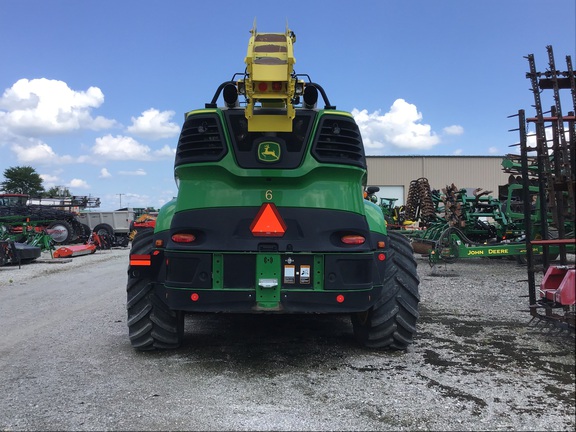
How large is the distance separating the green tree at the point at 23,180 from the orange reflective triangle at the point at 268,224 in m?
70.9

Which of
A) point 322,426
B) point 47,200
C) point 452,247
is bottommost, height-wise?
point 322,426

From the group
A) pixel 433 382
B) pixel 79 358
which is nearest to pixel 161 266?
pixel 79 358

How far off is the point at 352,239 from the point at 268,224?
76cm

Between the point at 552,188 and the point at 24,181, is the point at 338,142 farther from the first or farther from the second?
the point at 24,181

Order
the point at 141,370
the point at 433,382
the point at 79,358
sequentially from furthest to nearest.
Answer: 1. the point at 79,358
2. the point at 141,370
3. the point at 433,382

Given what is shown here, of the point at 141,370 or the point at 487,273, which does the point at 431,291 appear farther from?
the point at 141,370

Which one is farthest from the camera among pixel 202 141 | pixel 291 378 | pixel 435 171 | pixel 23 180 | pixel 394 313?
pixel 23 180

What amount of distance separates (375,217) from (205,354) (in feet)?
7.18

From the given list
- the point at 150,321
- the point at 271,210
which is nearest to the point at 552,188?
the point at 271,210

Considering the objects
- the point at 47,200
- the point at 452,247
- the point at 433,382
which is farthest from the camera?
the point at 47,200

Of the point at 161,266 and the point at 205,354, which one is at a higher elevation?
the point at 161,266

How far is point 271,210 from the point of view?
449cm

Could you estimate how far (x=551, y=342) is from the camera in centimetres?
529

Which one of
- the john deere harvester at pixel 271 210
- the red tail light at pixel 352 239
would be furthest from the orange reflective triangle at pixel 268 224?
the red tail light at pixel 352 239
